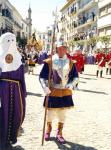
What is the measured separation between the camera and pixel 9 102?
6465 millimetres

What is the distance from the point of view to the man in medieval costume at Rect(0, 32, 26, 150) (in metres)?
6.36

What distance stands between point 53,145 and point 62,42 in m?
1.77

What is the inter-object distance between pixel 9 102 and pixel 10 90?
171 millimetres

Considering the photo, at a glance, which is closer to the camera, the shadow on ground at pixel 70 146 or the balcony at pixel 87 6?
the shadow on ground at pixel 70 146

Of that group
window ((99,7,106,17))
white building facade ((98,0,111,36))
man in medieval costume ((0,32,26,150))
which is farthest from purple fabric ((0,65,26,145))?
window ((99,7,106,17))

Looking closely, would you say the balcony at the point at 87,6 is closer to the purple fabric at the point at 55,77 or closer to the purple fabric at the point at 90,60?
the purple fabric at the point at 90,60

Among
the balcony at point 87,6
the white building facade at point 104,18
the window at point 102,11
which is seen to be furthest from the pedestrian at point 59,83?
the balcony at point 87,6

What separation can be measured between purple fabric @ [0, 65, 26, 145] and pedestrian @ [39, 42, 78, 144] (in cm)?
105

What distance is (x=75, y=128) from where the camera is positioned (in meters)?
8.70

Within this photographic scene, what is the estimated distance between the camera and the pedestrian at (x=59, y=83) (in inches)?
298

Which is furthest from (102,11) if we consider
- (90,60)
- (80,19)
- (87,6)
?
(80,19)

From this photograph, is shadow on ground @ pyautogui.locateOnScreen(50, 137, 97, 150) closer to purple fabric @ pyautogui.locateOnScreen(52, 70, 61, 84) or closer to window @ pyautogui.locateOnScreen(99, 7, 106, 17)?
purple fabric @ pyautogui.locateOnScreen(52, 70, 61, 84)

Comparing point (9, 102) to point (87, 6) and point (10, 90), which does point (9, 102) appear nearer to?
point (10, 90)

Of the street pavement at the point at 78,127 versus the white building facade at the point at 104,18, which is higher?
the white building facade at the point at 104,18
